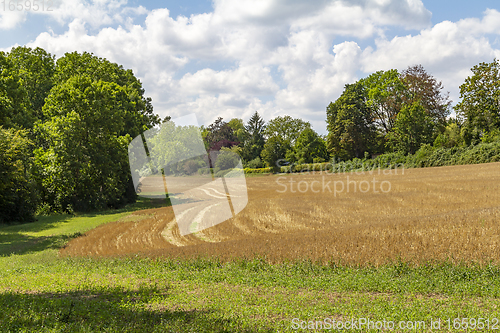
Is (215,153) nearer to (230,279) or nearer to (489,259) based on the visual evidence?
(230,279)

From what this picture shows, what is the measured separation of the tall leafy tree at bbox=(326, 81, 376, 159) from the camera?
235 feet

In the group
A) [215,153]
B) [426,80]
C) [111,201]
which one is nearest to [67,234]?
[215,153]

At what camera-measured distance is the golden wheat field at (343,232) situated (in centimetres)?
1033

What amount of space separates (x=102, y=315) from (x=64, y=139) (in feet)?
96.8

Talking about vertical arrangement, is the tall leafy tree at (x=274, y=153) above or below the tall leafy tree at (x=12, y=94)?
below

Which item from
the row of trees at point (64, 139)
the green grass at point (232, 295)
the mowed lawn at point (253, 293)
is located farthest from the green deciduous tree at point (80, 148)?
the green grass at point (232, 295)

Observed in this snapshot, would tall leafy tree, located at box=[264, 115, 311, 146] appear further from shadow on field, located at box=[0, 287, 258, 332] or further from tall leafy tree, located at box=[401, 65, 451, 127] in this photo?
shadow on field, located at box=[0, 287, 258, 332]

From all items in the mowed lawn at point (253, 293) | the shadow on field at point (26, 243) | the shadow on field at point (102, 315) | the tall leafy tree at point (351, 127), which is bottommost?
the shadow on field at point (26, 243)

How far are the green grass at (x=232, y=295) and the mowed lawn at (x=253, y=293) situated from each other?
0.02 meters

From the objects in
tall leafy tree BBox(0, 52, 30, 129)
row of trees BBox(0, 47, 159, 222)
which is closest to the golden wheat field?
row of trees BBox(0, 47, 159, 222)

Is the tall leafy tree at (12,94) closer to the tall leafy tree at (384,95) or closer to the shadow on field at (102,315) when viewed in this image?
the shadow on field at (102,315)

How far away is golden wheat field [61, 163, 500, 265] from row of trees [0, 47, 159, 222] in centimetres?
921

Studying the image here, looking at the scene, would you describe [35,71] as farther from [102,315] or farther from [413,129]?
[413,129]

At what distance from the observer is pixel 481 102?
4991 centimetres
